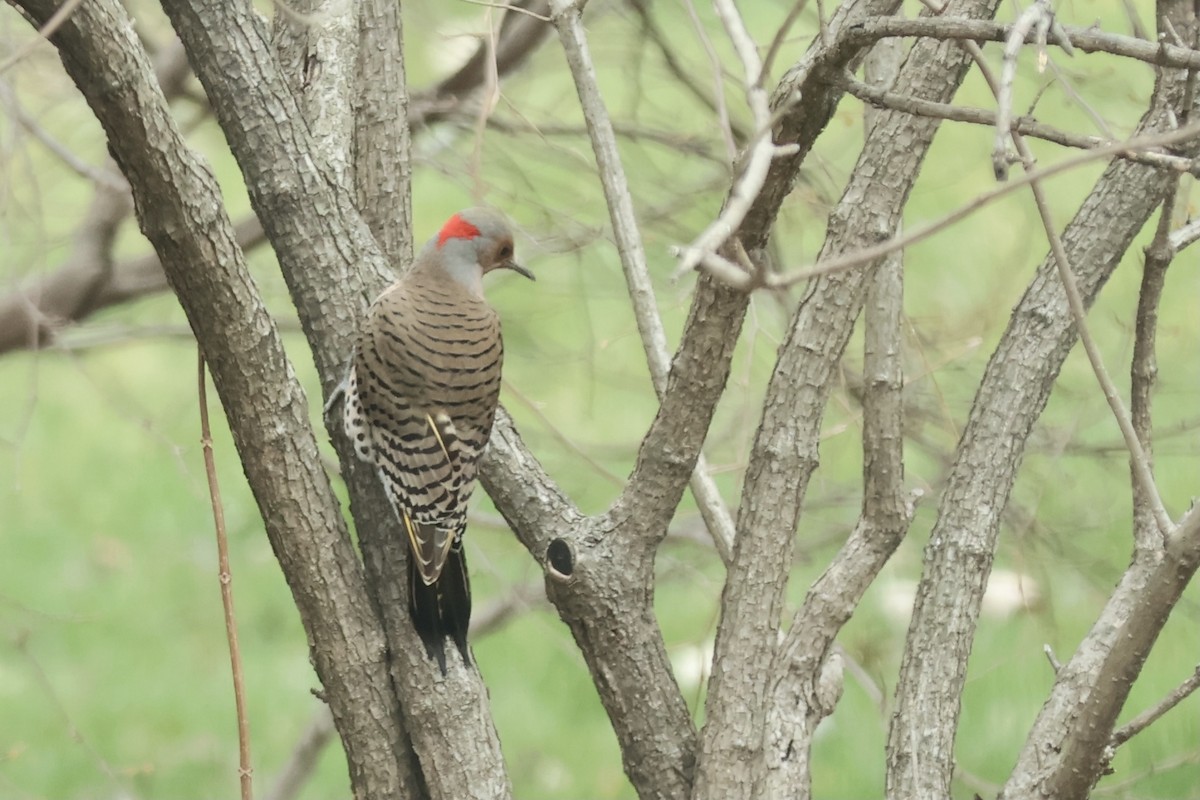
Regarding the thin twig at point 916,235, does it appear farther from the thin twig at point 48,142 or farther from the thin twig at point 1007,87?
the thin twig at point 48,142

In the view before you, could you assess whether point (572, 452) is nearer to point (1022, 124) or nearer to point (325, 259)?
point (325, 259)

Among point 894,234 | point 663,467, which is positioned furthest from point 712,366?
point 894,234

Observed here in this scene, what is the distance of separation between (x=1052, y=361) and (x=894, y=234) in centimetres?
37

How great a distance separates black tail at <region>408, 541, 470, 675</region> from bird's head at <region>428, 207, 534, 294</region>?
85 cm

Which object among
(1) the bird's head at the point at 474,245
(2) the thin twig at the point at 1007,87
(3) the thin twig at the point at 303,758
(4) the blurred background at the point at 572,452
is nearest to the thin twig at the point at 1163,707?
(4) the blurred background at the point at 572,452

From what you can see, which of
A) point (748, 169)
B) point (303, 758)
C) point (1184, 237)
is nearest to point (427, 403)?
point (1184, 237)

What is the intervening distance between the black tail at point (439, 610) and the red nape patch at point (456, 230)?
0.88 meters

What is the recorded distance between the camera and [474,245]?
125 inches

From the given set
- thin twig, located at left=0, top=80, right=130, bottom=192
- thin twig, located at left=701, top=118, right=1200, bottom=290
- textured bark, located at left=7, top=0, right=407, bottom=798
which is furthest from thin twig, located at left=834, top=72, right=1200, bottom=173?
thin twig, located at left=0, top=80, right=130, bottom=192

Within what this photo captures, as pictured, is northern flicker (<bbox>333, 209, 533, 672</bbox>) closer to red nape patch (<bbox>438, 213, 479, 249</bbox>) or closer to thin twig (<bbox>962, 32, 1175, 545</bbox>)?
red nape patch (<bbox>438, 213, 479, 249</bbox>)

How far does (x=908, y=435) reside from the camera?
11.9 ft

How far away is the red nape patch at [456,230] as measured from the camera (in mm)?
3127

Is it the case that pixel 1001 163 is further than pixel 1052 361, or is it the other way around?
pixel 1052 361

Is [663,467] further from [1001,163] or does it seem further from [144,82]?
[1001,163]
